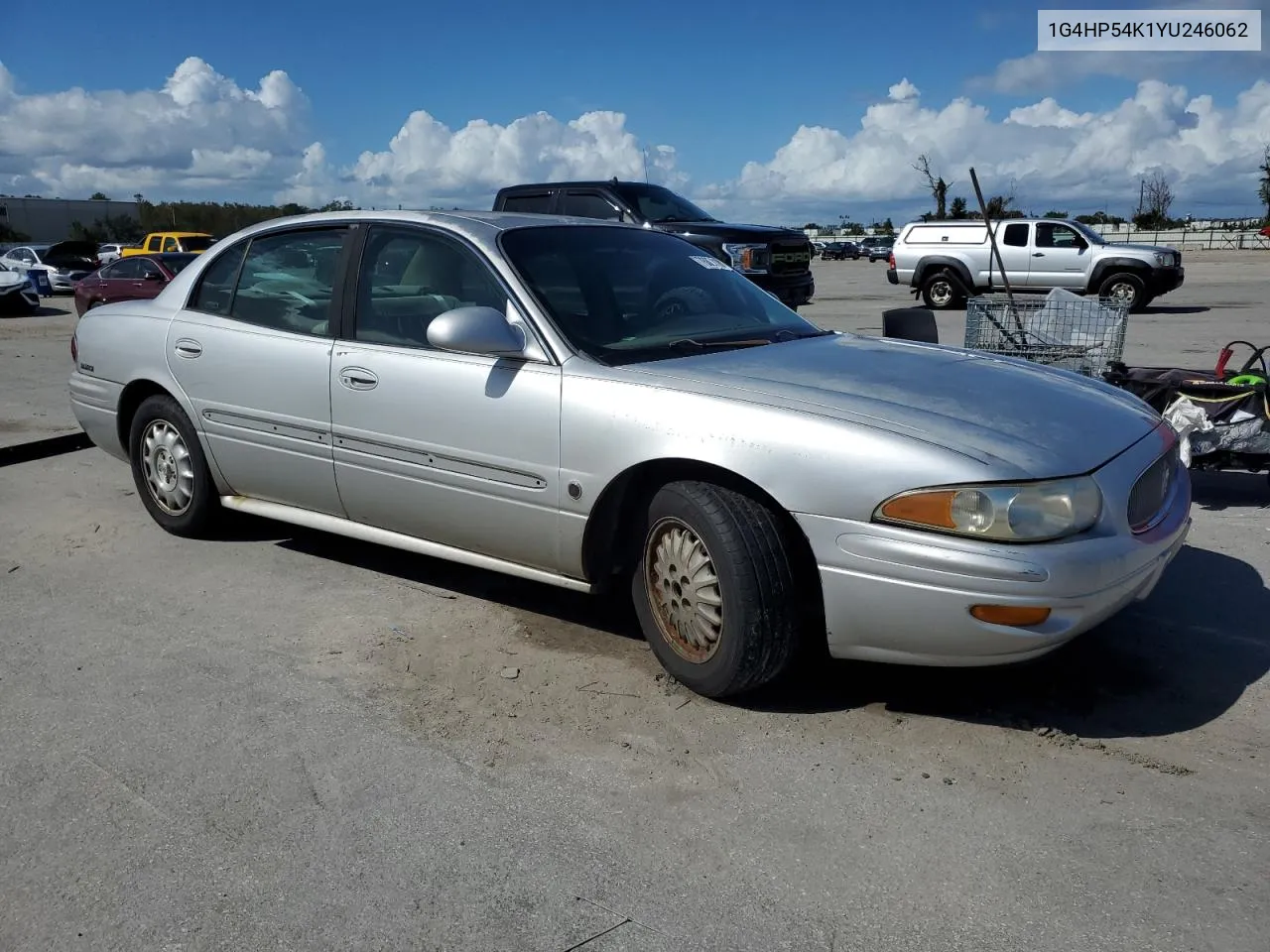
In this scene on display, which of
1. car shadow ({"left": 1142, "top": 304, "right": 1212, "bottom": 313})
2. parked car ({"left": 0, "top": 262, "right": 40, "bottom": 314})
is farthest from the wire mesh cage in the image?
parked car ({"left": 0, "top": 262, "right": 40, "bottom": 314})

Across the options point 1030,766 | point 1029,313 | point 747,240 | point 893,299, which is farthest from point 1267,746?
point 893,299

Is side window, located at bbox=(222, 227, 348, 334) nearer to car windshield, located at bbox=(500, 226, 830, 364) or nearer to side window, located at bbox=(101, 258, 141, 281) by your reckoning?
car windshield, located at bbox=(500, 226, 830, 364)

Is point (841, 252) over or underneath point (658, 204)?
over

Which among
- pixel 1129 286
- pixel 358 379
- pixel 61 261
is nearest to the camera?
pixel 358 379

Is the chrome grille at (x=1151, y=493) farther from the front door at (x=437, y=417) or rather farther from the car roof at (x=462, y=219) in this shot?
the car roof at (x=462, y=219)

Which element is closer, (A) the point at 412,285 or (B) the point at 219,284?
(A) the point at 412,285

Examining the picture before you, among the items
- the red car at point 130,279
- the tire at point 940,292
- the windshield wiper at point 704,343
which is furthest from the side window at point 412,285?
the tire at point 940,292

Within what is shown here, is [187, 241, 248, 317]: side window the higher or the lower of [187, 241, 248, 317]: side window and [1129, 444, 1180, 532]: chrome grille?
the higher

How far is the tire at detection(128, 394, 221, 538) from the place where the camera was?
5.13 meters

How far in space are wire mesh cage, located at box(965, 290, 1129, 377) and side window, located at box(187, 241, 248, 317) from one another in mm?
4008

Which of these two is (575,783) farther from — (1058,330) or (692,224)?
(692,224)

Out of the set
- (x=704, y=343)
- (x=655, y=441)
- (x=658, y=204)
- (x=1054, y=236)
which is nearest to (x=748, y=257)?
(x=658, y=204)

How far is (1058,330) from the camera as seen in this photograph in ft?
21.8

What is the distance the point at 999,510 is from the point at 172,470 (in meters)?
3.96
